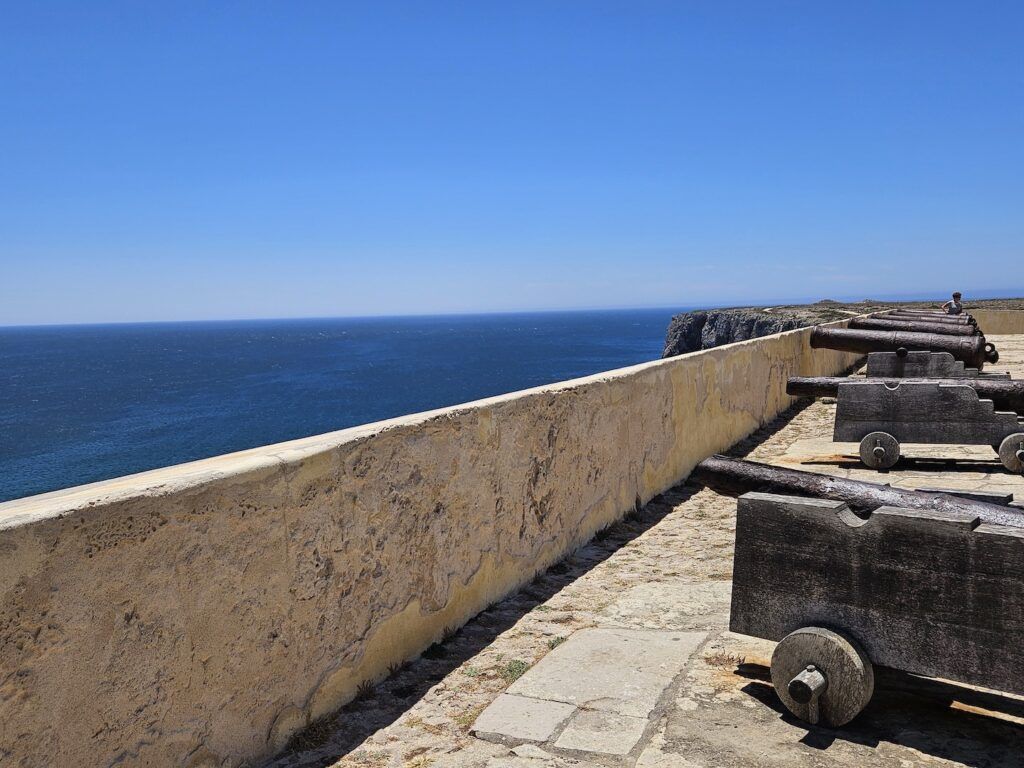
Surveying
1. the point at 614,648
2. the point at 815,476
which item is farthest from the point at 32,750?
the point at 815,476

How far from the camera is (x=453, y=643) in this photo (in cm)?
354

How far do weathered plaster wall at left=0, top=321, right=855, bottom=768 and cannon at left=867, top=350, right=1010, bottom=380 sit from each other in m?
5.63

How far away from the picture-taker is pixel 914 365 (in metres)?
9.04

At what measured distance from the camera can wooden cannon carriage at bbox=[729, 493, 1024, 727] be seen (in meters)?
2.54

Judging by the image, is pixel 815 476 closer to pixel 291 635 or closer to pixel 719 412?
pixel 291 635

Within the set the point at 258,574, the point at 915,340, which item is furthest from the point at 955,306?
the point at 258,574

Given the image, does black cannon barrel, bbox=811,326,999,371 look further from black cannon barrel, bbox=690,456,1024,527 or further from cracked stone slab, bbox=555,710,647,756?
cracked stone slab, bbox=555,710,647,756

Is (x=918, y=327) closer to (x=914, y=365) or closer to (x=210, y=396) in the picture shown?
(x=914, y=365)

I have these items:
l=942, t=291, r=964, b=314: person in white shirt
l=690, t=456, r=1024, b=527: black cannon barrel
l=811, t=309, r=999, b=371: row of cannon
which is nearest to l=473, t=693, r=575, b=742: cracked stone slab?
l=690, t=456, r=1024, b=527: black cannon barrel

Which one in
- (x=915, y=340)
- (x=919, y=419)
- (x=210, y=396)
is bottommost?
(x=210, y=396)

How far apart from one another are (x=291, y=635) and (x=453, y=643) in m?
0.96

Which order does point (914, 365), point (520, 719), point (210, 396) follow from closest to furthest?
point (520, 719), point (914, 365), point (210, 396)

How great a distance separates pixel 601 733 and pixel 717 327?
73.3 meters

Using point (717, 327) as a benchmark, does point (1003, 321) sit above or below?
above
